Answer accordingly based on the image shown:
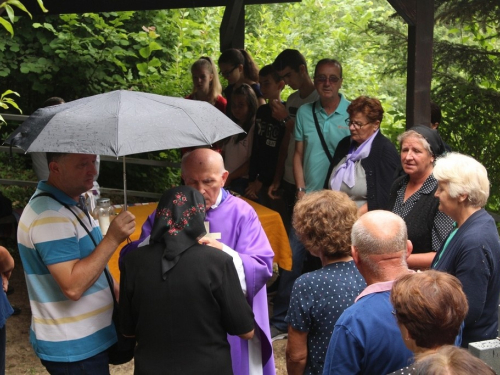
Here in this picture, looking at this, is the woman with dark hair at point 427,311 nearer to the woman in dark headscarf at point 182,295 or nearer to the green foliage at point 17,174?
the woman in dark headscarf at point 182,295

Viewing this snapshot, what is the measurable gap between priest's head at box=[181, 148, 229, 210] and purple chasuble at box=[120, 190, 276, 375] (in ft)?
0.38

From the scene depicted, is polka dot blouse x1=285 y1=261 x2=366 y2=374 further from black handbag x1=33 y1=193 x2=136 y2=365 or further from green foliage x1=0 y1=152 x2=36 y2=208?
green foliage x1=0 y1=152 x2=36 y2=208

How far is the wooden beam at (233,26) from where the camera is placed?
838 centimetres

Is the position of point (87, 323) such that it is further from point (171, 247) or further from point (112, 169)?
point (112, 169)

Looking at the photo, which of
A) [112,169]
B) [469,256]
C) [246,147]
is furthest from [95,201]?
[112,169]

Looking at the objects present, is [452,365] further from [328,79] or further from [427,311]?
[328,79]

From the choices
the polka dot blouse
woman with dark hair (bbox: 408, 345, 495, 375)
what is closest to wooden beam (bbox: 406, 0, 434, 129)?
the polka dot blouse

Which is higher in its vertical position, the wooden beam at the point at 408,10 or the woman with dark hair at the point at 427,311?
the wooden beam at the point at 408,10

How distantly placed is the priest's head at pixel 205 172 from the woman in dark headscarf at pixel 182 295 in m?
0.64

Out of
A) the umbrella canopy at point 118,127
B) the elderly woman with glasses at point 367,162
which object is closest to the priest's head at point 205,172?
the umbrella canopy at point 118,127

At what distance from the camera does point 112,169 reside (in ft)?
30.9

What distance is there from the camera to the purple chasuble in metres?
3.37

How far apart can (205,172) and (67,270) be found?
0.91 m

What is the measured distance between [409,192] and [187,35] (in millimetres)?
7101
